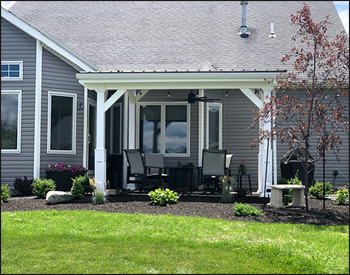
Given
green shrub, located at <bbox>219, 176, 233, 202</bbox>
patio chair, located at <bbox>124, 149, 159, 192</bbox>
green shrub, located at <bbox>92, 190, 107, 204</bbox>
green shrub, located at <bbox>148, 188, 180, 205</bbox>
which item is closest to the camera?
green shrub, located at <bbox>148, 188, 180, 205</bbox>

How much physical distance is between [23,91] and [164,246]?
6.81 meters

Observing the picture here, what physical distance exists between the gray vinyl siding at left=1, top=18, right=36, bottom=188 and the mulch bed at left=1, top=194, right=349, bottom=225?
160 cm

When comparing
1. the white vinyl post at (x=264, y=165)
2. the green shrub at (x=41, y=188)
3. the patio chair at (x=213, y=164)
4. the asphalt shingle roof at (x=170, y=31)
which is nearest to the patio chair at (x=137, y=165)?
the patio chair at (x=213, y=164)

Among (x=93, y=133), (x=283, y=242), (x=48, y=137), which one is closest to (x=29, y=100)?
(x=48, y=137)

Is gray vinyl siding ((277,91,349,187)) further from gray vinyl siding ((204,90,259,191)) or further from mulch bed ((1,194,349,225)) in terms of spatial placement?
mulch bed ((1,194,349,225))

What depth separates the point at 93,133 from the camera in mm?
11883

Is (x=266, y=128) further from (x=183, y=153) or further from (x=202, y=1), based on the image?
(x=202, y=1)

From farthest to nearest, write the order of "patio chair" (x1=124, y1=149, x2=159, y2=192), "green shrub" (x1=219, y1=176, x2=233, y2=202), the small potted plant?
the small potted plant, "patio chair" (x1=124, y1=149, x2=159, y2=192), "green shrub" (x1=219, y1=176, x2=233, y2=202)

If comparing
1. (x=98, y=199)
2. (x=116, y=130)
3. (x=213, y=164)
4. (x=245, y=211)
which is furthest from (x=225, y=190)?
(x=116, y=130)

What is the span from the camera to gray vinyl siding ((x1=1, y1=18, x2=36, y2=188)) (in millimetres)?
10773

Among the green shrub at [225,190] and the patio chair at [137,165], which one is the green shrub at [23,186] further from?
the green shrub at [225,190]

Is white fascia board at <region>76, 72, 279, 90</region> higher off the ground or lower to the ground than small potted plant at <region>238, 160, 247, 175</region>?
higher

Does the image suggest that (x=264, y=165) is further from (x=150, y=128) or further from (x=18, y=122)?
(x=18, y=122)

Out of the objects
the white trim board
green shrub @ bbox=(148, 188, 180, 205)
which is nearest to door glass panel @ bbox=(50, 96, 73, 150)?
the white trim board
